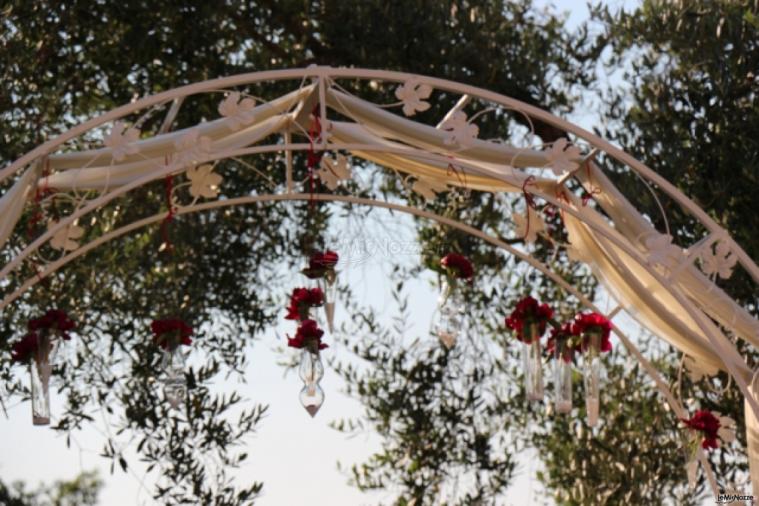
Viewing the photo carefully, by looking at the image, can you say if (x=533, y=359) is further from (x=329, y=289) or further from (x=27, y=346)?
(x=27, y=346)

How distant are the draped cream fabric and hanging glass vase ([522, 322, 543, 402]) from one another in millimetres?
359

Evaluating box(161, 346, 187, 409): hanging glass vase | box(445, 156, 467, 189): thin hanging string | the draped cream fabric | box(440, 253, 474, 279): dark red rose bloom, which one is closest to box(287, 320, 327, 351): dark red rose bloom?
box(161, 346, 187, 409): hanging glass vase

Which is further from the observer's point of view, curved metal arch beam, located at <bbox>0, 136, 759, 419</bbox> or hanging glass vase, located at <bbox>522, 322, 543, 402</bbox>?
hanging glass vase, located at <bbox>522, 322, 543, 402</bbox>

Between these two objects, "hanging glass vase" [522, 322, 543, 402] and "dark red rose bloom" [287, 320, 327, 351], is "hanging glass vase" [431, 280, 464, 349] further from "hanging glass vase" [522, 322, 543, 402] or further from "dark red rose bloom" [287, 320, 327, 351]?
"dark red rose bloom" [287, 320, 327, 351]

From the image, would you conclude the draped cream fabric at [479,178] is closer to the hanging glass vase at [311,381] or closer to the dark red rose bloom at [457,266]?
the dark red rose bloom at [457,266]

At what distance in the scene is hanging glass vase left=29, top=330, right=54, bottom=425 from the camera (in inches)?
206

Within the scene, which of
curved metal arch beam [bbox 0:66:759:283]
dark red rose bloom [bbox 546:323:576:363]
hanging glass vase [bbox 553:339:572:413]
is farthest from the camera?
dark red rose bloom [bbox 546:323:576:363]

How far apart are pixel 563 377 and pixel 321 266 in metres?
1.17

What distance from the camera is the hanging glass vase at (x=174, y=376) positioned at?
5.43m

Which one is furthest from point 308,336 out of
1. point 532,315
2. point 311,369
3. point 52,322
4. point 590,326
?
point 590,326

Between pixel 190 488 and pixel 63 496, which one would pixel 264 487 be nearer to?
pixel 190 488

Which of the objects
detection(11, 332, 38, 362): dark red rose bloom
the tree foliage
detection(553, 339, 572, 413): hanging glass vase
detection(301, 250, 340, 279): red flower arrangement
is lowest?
detection(553, 339, 572, 413): hanging glass vase

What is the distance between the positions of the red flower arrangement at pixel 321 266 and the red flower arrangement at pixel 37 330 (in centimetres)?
106

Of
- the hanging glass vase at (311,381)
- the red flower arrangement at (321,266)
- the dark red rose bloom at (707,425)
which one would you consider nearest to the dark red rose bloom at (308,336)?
the hanging glass vase at (311,381)
